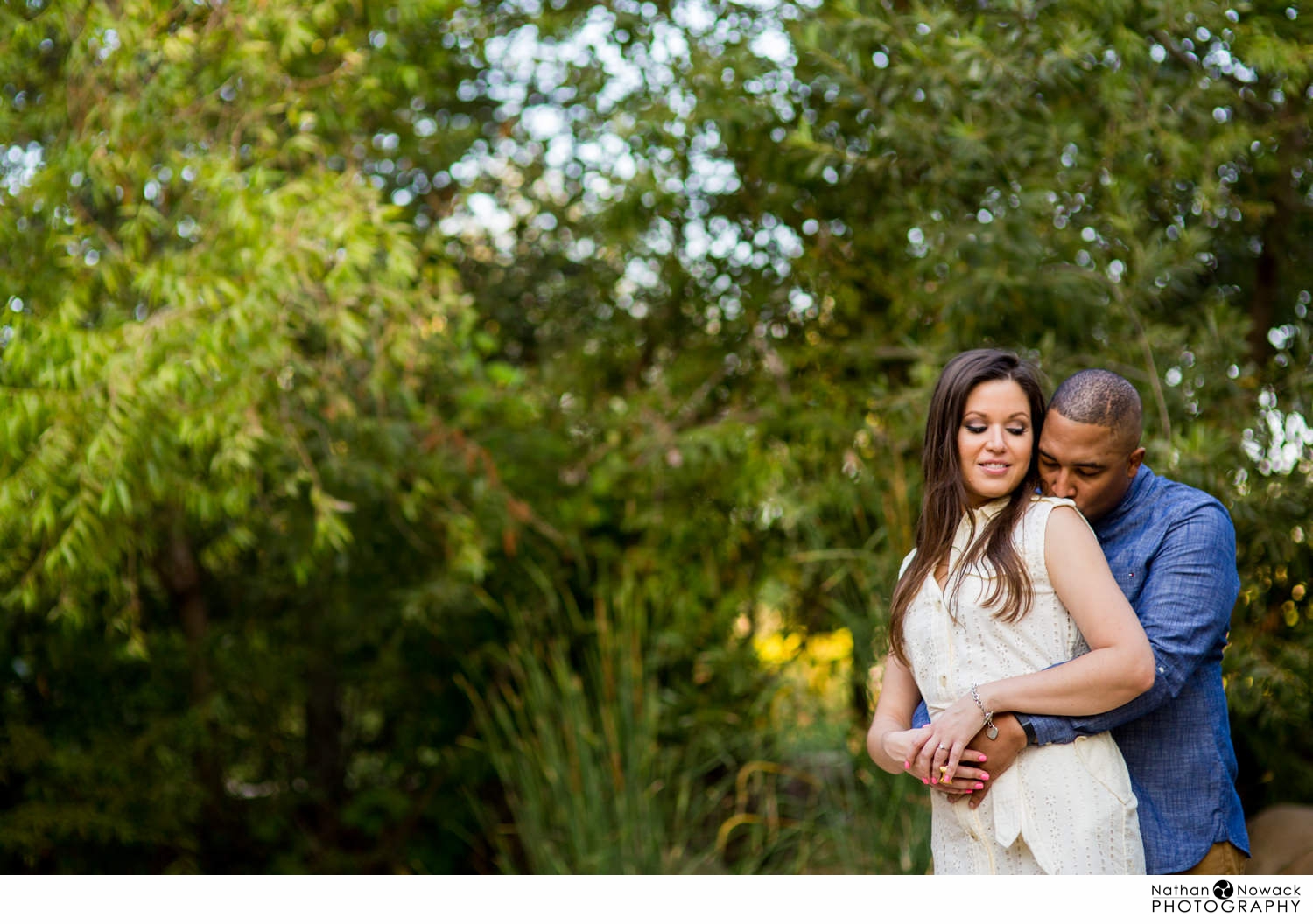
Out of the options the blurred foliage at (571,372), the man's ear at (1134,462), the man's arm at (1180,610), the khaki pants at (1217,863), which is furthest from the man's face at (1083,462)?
the blurred foliage at (571,372)

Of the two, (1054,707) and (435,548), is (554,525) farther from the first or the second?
(1054,707)

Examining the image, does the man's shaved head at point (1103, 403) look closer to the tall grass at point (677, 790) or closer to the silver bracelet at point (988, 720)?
the silver bracelet at point (988, 720)

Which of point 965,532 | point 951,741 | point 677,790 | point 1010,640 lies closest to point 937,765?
point 951,741

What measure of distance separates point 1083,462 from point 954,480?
177 millimetres

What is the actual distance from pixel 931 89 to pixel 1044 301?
63cm

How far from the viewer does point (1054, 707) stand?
4.85 ft

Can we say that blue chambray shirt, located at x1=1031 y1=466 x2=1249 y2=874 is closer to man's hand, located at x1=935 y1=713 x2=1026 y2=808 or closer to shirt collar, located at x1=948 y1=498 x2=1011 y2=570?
man's hand, located at x1=935 y1=713 x2=1026 y2=808

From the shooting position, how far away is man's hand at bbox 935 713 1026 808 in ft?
4.95

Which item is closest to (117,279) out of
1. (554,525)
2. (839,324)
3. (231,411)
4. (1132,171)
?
(231,411)

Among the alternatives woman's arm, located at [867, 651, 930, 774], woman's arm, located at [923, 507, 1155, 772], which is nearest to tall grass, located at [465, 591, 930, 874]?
woman's arm, located at [867, 651, 930, 774]

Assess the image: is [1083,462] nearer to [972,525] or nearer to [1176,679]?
[972,525]

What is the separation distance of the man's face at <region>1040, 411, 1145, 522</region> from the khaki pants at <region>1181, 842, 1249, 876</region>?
52 cm
